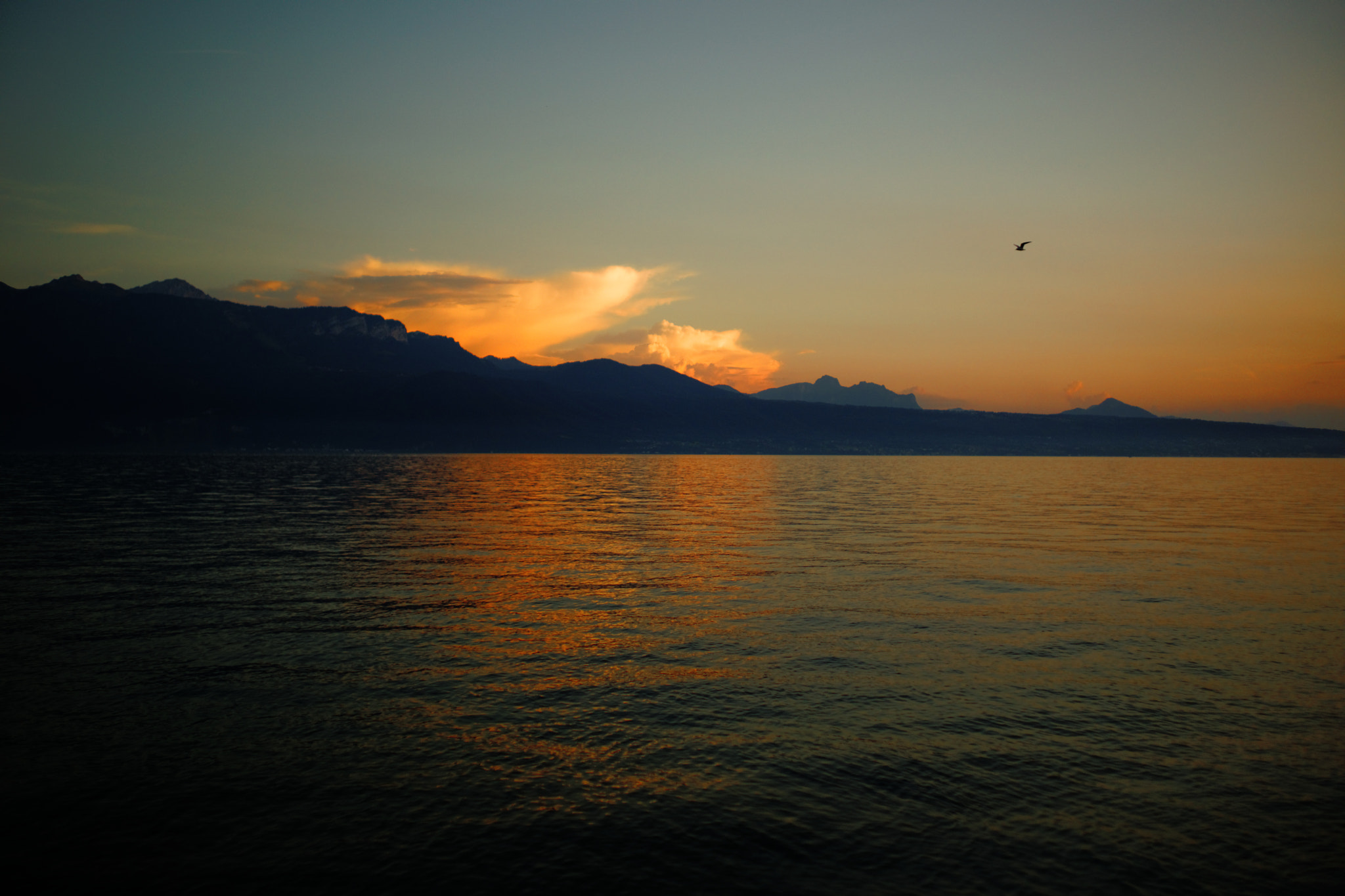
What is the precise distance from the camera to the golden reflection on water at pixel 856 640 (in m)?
14.9

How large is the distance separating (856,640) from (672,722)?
887 cm

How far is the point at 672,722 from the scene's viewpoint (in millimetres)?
15680

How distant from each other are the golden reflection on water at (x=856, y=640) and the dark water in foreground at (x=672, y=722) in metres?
0.15

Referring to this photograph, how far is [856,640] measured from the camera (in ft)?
73.6

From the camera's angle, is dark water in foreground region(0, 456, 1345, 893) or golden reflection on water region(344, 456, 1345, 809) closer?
dark water in foreground region(0, 456, 1345, 893)

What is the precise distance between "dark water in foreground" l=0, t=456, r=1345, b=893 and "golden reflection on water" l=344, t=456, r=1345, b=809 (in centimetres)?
15

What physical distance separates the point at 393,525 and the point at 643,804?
45.6 metres

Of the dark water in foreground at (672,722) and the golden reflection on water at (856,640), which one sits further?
the golden reflection on water at (856,640)

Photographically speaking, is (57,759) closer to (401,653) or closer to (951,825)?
(401,653)

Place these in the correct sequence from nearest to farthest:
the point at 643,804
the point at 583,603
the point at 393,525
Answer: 1. the point at 643,804
2. the point at 583,603
3. the point at 393,525

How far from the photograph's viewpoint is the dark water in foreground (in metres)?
10.6

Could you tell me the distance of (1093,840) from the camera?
11.2m

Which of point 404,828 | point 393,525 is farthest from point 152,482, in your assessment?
point 404,828

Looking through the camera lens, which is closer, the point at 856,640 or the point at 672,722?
the point at 672,722
